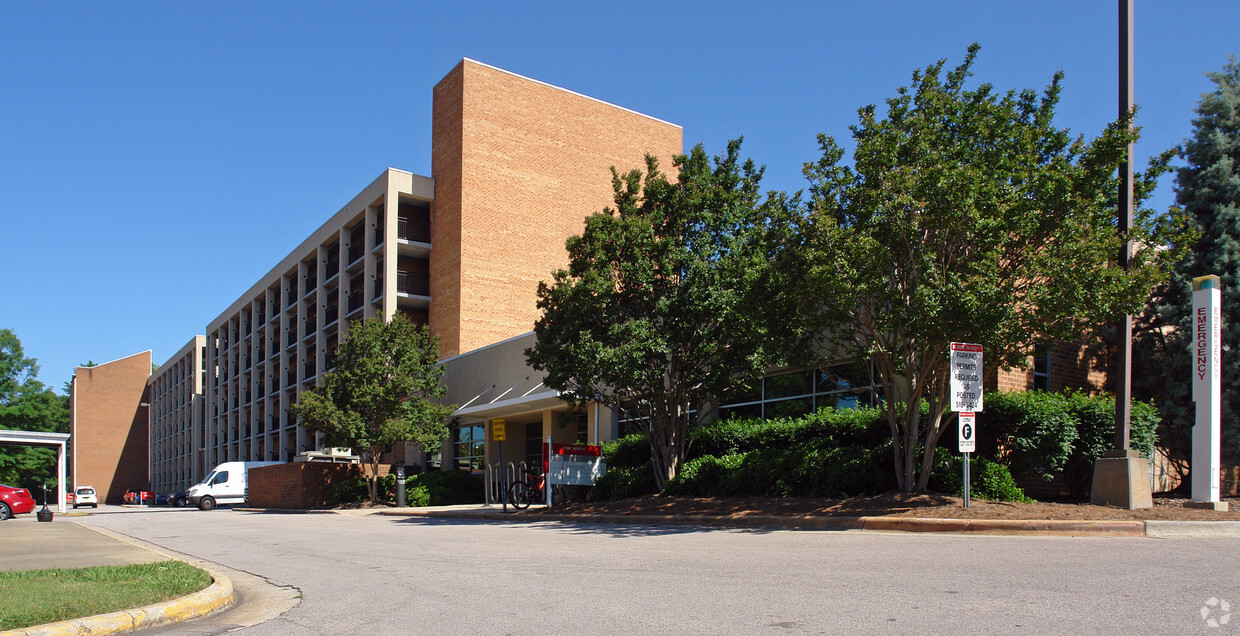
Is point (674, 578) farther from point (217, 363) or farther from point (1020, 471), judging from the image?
point (217, 363)

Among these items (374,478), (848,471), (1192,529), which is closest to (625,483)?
(848,471)

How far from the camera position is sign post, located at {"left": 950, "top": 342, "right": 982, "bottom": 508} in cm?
1316

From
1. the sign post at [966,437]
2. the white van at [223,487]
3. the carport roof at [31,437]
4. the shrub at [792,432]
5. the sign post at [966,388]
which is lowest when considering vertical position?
the white van at [223,487]

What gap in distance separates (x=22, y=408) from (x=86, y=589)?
8573cm

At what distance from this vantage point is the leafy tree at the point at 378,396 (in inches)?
1286

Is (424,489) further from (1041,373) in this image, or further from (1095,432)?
(1095,432)

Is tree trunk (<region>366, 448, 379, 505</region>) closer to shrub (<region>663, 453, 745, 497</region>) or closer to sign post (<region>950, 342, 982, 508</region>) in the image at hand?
shrub (<region>663, 453, 745, 497</region>)

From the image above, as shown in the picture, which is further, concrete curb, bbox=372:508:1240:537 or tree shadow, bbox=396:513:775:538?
tree shadow, bbox=396:513:775:538

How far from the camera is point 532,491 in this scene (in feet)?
89.5

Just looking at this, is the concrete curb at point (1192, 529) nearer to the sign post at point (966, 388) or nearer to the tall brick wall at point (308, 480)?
the sign post at point (966, 388)

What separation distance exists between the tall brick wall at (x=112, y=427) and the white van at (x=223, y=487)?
4760 centimetres

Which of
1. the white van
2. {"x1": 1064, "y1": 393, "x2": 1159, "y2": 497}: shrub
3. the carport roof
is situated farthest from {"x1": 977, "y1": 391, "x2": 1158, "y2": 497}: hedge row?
the white van

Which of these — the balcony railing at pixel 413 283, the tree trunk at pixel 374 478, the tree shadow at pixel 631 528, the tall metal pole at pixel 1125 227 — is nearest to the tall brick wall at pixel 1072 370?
the tall metal pole at pixel 1125 227

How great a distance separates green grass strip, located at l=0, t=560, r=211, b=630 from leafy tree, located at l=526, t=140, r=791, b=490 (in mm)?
10159
